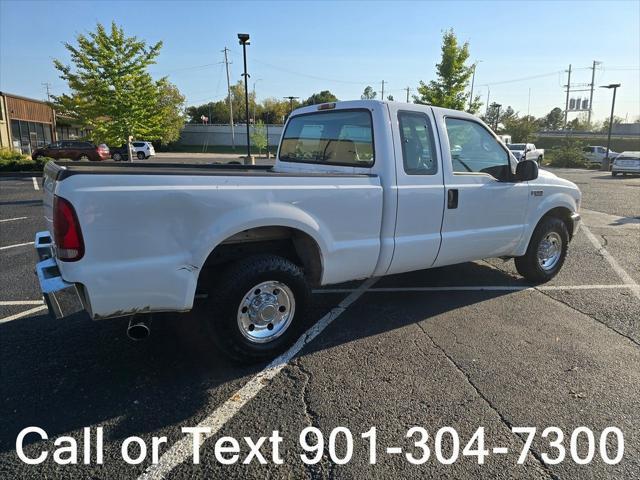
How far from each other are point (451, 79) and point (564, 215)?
71.4 feet

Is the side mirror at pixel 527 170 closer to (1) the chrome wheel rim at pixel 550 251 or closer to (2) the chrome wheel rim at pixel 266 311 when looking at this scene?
(1) the chrome wheel rim at pixel 550 251

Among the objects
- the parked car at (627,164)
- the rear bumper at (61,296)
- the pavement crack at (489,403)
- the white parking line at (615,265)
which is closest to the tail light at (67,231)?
the rear bumper at (61,296)

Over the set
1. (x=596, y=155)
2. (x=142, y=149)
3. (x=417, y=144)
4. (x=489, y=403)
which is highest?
(x=142, y=149)

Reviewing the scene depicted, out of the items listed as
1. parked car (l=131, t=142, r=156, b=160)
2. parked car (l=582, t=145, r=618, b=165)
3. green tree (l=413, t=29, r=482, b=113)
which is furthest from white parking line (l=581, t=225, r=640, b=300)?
parked car (l=131, t=142, r=156, b=160)

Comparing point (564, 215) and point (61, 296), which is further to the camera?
point (564, 215)

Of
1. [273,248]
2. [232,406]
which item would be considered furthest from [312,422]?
[273,248]

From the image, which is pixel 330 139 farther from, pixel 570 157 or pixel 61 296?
pixel 570 157

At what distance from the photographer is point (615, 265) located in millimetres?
6457

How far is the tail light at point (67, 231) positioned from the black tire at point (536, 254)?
4.62 meters

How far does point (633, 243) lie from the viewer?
26.0 feet

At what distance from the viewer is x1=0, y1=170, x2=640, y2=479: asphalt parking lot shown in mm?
2480

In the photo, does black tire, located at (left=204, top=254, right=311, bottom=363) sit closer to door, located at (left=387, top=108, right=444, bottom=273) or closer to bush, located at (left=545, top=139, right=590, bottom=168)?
door, located at (left=387, top=108, right=444, bottom=273)

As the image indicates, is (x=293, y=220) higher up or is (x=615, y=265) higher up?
(x=293, y=220)

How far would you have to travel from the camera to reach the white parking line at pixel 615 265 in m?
5.45
